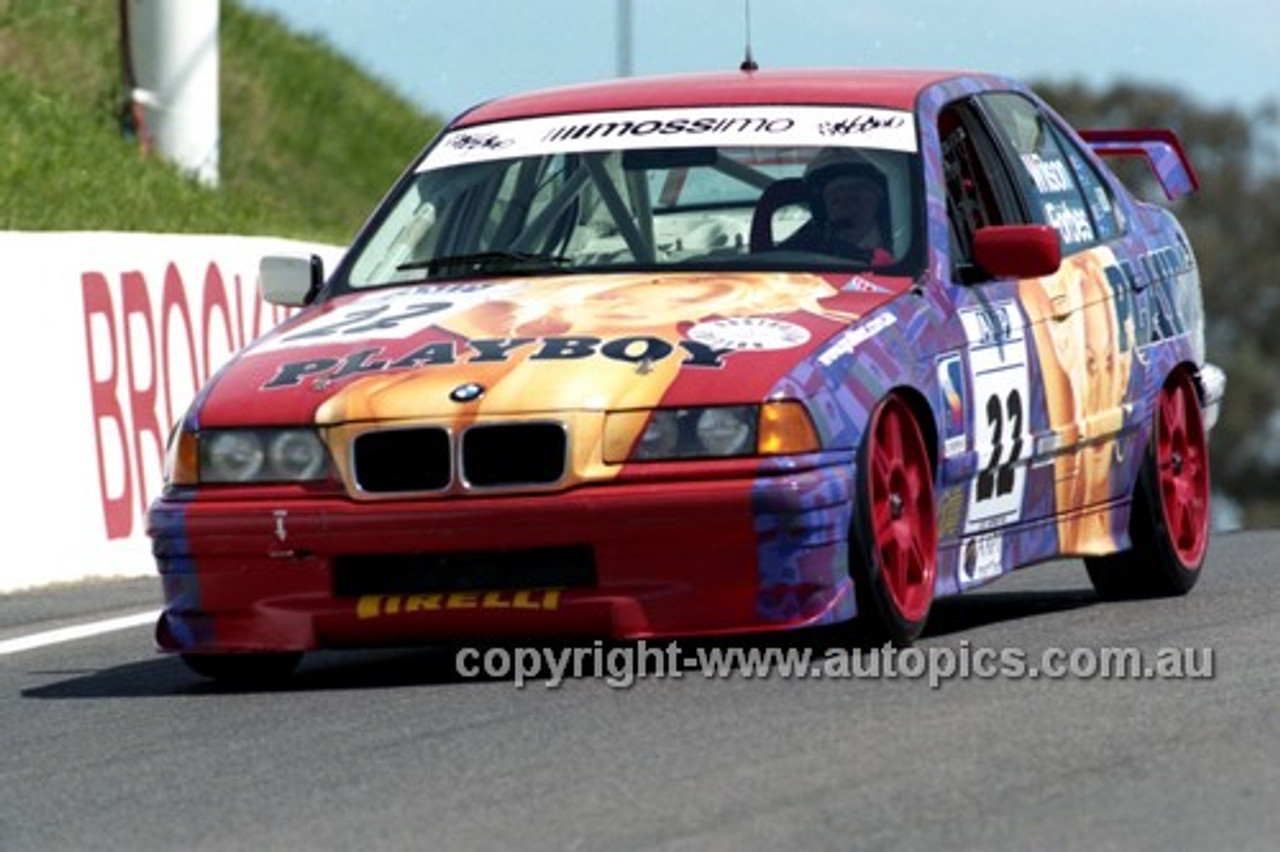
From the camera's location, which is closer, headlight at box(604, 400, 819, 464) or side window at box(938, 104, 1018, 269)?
headlight at box(604, 400, 819, 464)

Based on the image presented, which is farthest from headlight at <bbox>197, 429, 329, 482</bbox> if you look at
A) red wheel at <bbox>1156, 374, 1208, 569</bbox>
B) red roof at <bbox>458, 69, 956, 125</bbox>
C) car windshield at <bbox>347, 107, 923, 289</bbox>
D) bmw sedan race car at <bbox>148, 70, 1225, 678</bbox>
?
red wheel at <bbox>1156, 374, 1208, 569</bbox>

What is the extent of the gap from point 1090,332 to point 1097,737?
326cm

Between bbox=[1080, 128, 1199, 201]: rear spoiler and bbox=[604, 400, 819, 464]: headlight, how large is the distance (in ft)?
12.7

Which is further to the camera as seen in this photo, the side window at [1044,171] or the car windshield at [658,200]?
the side window at [1044,171]

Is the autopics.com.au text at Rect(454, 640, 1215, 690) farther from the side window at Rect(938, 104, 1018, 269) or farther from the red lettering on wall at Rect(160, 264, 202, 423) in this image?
the red lettering on wall at Rect(160, 264, 202, 423)

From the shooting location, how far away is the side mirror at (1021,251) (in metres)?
9.43

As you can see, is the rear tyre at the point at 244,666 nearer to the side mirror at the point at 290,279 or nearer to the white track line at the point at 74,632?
the side mirror at the point at 290,279

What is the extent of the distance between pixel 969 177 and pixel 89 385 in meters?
4.58

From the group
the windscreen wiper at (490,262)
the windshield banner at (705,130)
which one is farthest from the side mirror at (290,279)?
the windshield banner at (705,130)

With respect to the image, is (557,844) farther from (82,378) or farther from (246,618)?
(82,378)

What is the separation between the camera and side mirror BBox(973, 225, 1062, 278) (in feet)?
30.9

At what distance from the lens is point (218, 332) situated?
15.0 metres

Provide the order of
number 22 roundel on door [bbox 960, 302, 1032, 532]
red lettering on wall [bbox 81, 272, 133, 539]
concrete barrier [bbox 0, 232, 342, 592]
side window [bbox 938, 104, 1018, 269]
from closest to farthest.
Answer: number 22 roundel on door [bbox 960, 302, 1032, 532] → side window [bbox 938, 104, 1018, 269] → concrete barrier [bbox 0, 232, 342, 592] → red lettering on wall [bbox 81, 272, 133, 539]

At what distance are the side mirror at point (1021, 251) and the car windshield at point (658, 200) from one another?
20 cm
